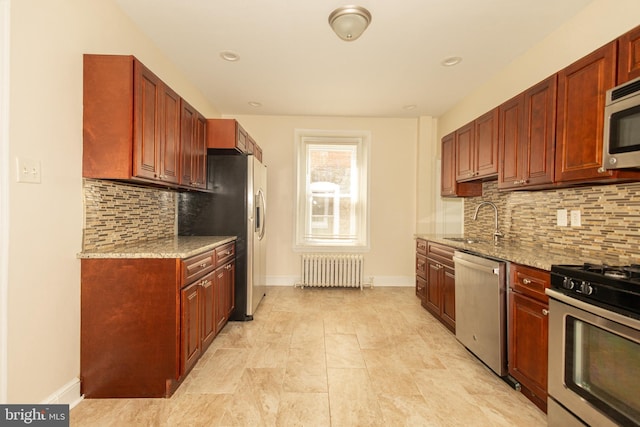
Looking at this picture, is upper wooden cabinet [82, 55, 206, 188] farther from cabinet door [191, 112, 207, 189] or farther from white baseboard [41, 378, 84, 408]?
white baseboard [41, 378, 84, 408]

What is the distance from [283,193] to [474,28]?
325 centimetres

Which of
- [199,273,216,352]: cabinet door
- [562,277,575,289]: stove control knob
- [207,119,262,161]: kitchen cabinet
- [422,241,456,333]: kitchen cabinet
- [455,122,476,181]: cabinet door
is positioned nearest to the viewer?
[562,277,575,289]: stove control knob

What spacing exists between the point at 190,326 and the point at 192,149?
158 centimetres

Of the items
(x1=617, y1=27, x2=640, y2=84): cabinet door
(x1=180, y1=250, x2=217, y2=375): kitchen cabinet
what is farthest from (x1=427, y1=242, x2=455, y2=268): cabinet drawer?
(x1=180, y1=250, x2=217, y2=375): kitchen cabinet

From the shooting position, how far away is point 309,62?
322 centimetres

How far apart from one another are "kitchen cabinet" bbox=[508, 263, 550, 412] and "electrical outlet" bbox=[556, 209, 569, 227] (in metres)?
0.74

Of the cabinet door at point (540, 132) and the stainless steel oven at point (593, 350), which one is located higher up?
the cabinet door at point (540, 132)

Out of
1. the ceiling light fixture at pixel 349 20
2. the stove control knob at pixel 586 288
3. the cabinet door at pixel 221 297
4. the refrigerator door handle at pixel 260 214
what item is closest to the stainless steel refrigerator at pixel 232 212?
the refrigerator door handle at pixel 260 214

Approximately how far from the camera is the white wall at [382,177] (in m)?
5.00

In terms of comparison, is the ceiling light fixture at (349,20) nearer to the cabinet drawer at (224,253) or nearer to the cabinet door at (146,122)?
the cabinet door at (146,122)

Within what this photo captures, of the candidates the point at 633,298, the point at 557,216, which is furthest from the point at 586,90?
the point at 633,298

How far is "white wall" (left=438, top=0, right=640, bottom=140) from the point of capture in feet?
6.88

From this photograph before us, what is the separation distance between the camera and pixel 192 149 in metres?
2.95

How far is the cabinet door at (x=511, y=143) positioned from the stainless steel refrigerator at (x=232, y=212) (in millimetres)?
2433
